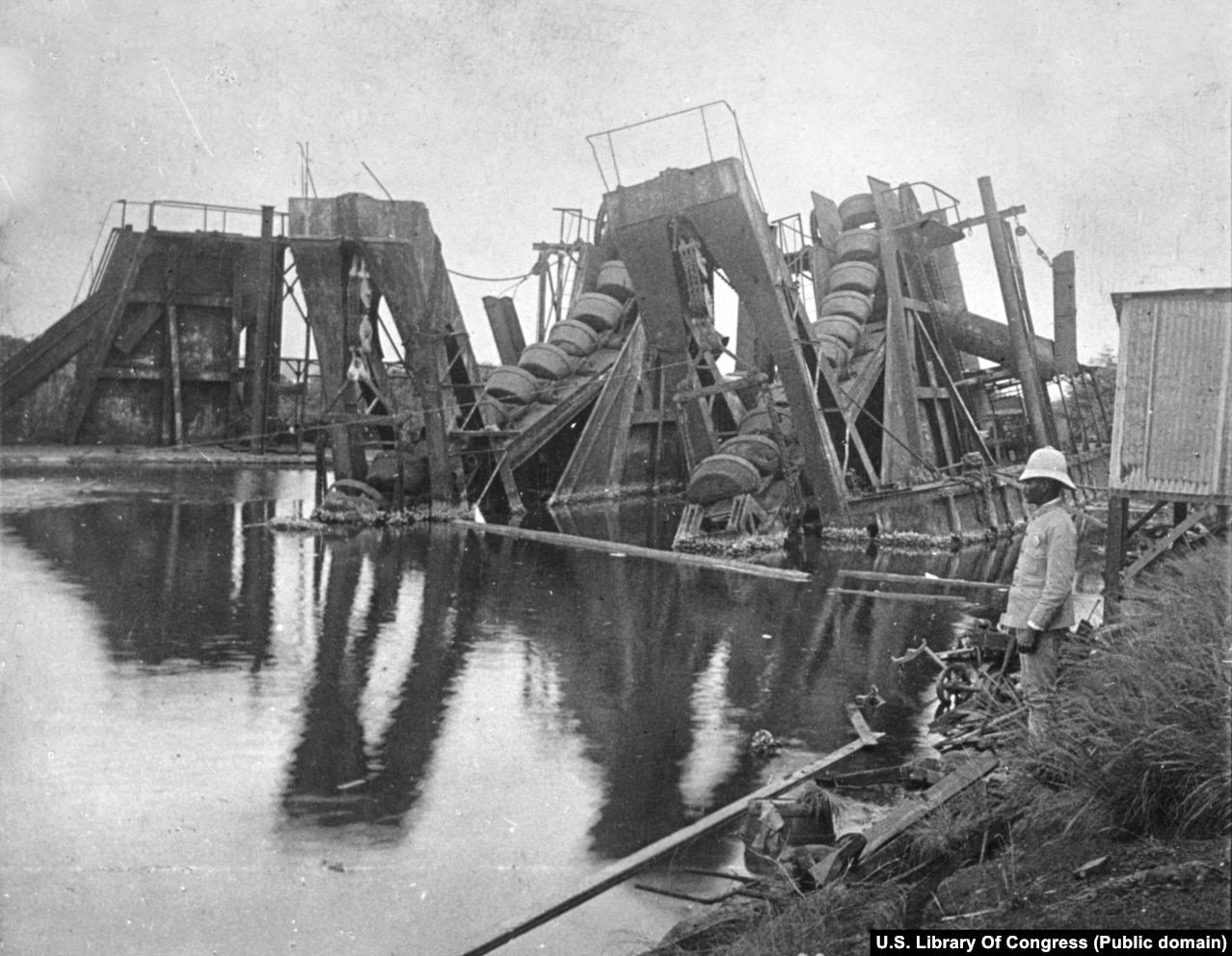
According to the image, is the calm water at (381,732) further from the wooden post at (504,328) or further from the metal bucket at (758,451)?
the wooden post at (504,328)

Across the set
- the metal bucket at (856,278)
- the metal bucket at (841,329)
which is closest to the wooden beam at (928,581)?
the metal bucket at (841,329)

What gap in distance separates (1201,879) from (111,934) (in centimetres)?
381

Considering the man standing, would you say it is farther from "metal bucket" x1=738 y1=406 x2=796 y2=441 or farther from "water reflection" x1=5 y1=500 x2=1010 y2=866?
"metal bucket" x1=738 y1=406 x2=796 y2=441

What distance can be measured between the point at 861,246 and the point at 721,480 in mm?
7484

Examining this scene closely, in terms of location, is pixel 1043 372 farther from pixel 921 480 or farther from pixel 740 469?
pixel 740 469

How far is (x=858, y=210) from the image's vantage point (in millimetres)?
23844

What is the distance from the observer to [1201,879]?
3.52 m

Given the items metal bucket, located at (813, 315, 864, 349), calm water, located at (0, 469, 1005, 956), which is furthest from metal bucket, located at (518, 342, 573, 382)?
calm water, located at (0, 469, 1005, 956)

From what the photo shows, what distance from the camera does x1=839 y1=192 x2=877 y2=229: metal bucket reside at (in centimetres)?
2373

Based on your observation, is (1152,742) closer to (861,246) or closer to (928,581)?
(928,581)

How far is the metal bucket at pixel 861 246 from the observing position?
22938 mm

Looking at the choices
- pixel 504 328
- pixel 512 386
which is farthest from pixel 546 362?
pixel 504 328

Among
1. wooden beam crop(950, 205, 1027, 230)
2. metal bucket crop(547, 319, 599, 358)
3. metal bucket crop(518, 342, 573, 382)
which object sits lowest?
metal bucket crop(518, 342, 573, 382)

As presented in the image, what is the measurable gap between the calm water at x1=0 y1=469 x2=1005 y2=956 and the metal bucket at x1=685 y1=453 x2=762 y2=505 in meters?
3.95
